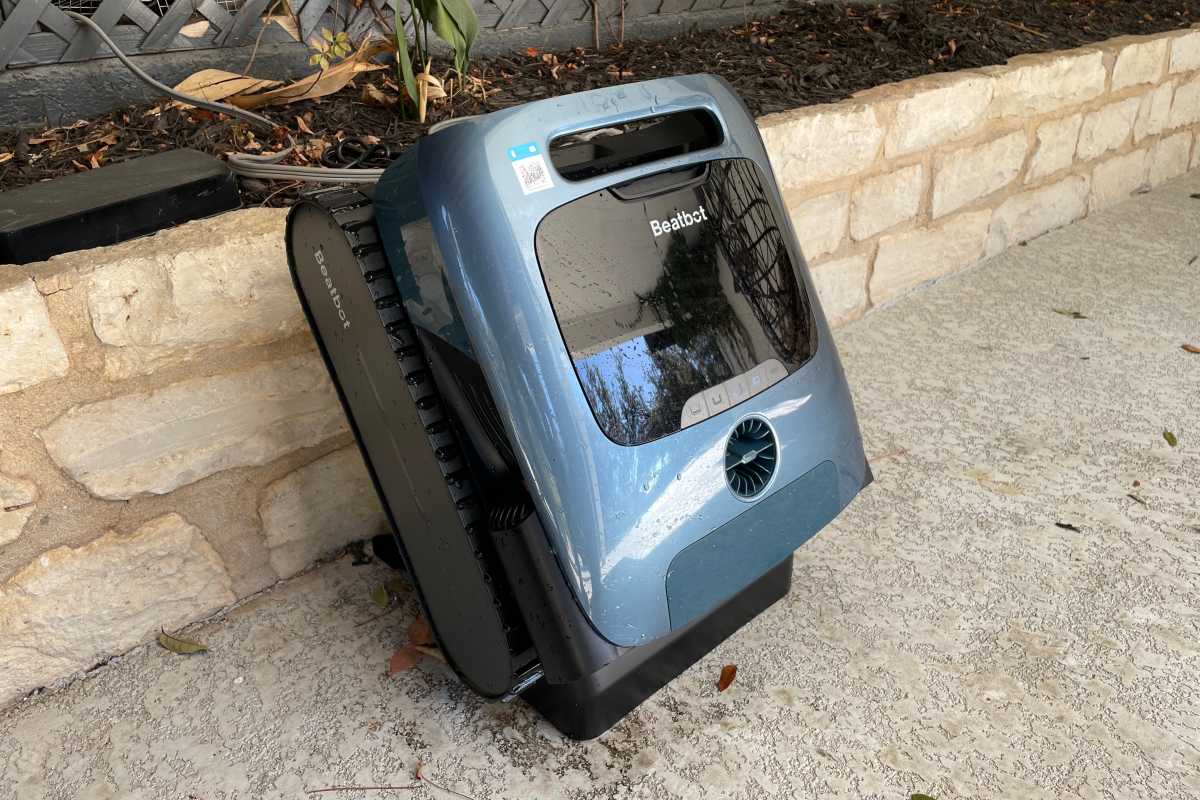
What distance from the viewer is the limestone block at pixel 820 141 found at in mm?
2207

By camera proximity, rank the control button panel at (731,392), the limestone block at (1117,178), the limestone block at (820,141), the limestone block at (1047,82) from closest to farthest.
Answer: the control button panel at (731,392)
the limestone block at (820,141)
the limestone block at (1047,82)
the limestone block at (1117,178)

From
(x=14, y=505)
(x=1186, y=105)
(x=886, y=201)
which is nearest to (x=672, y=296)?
(x=14, y=505)

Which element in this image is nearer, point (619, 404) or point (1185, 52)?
point (619, 404)

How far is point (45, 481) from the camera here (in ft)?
4.57

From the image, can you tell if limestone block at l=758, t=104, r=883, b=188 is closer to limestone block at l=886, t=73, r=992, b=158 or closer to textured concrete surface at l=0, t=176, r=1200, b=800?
limestone block at l=886, t=73, r=992, b=158

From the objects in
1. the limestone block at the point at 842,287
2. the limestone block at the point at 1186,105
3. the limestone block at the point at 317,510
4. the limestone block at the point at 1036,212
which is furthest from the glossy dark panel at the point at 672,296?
the limestone block at the point at 1186,105

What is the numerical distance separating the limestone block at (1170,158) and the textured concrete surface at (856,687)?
2.16 metres

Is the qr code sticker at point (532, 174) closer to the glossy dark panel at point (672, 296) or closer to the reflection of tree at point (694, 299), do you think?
the glossy dark panel at point (672, 296)

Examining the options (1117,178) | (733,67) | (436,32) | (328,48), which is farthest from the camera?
(1117,178)

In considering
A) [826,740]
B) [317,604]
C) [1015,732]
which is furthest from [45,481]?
[1015,732]

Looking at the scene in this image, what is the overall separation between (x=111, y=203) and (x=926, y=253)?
223cm

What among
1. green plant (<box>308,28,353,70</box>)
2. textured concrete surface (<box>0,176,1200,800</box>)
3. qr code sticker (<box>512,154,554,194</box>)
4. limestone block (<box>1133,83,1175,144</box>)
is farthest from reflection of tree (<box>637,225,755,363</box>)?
limestone block (<box>1133,83,1175,144</box>)

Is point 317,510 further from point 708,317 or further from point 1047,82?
point 1047,82

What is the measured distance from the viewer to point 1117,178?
11.6 ft
